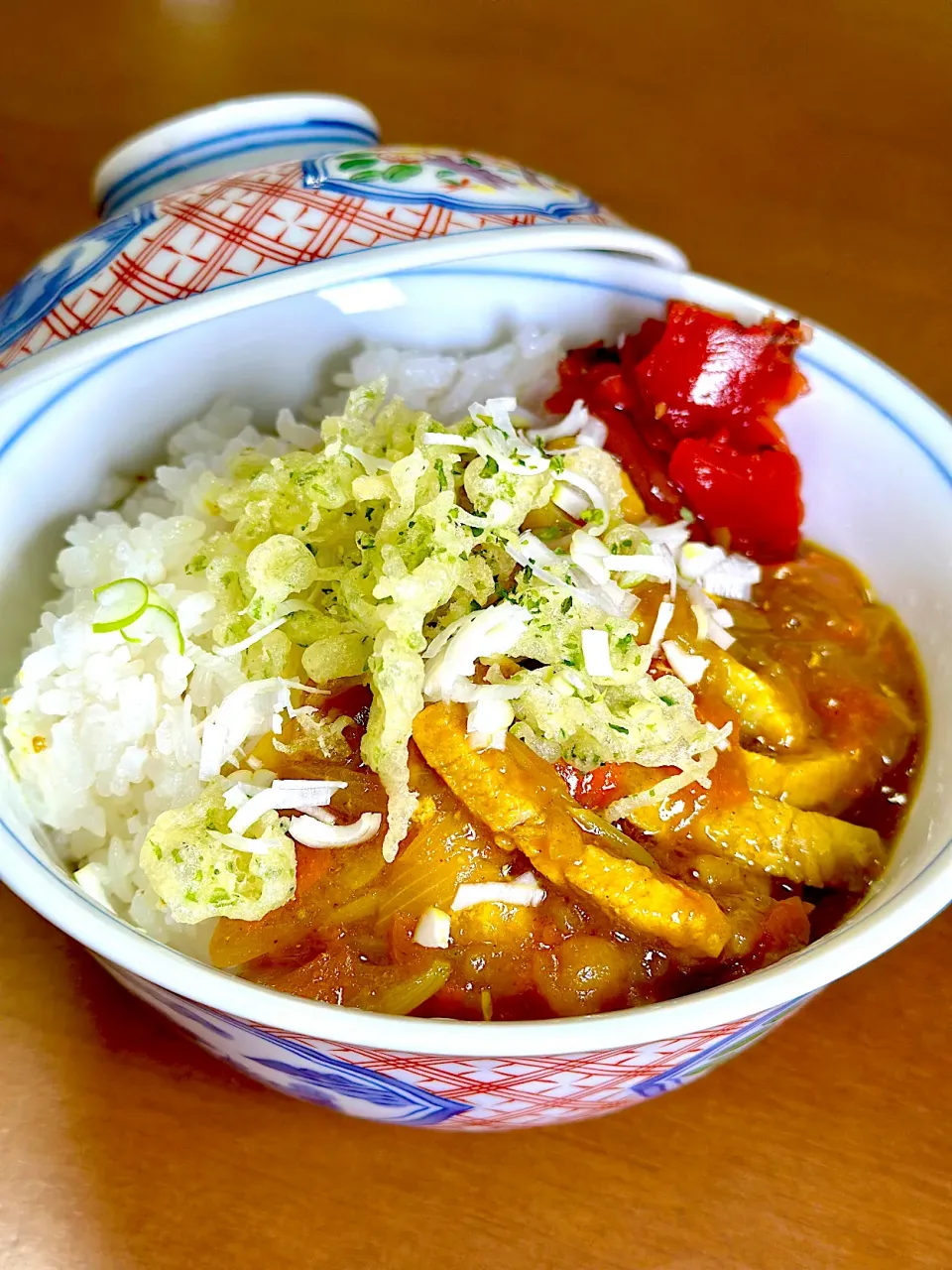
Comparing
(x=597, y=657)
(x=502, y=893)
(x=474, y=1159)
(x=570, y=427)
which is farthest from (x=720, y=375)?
(x=474, y=1159)

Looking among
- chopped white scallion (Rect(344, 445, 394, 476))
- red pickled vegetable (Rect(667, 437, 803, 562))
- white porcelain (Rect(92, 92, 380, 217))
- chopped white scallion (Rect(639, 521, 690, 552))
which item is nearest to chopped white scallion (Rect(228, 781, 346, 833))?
chopped white scallion (Rect(344, 445, 394, 476))

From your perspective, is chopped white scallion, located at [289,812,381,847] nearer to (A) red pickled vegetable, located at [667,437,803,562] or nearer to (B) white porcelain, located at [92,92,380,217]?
(A) red pickled vegetable, located at [667,437,803,562]

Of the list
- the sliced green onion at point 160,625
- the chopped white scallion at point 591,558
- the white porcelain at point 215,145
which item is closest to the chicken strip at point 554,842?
the chopped white scallion at point 591,558

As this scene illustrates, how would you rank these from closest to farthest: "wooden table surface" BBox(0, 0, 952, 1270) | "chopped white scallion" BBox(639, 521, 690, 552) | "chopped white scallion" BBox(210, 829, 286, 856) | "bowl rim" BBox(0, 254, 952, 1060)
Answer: "bowl rim" BBox(0, 254, 952, 1060) < "chopped white scallion" BBox(210, 829, 286, 856) < "wooden table surface" BBox(0, 0, 952, 1270) < "chopped white scallion" BBox(639, 521, 690, 552)

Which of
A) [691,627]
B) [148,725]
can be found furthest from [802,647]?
[148,725]

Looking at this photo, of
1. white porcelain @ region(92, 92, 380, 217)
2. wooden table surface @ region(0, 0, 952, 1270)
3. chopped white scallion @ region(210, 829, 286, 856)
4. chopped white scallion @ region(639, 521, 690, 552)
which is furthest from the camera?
white porcelain @ region(92, 92, 380, 217)

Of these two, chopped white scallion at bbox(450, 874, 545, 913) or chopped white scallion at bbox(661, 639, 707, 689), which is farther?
chopped white scallion at bbox(661, 639, 707, 689)

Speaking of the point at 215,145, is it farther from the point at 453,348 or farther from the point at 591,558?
the point at 591,558
